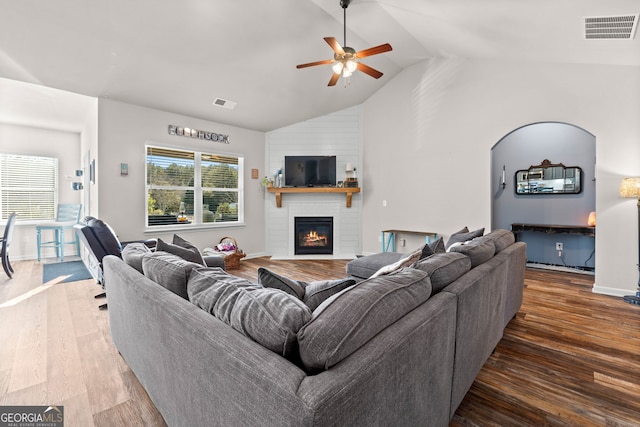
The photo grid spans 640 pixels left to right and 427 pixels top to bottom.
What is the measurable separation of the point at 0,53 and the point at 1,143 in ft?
11.2

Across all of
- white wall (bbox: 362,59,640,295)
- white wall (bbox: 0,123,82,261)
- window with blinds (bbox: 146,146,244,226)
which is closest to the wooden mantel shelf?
white wall (bbox: 362,59,640,295)

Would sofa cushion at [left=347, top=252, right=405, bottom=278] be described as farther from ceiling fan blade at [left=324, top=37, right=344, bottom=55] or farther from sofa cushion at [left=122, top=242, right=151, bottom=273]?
ceiling fan blade at [left=324, top=37, right=344, bottom=55]

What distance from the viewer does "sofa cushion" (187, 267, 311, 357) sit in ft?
2.91

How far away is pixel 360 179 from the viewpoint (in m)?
6.25

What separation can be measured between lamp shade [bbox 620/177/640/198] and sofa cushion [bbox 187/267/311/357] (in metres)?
4.38

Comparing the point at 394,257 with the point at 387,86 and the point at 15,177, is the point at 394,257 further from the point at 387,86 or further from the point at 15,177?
the point at 15,177

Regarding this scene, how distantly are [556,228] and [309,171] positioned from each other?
4452 mm

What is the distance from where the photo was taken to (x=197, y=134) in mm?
5273

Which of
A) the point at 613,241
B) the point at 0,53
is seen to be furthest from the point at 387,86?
the point at 0,53

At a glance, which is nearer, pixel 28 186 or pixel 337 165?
pixel 28 186

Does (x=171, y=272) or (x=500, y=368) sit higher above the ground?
(x=171, y=272)

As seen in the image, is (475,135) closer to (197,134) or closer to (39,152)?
(197,134)

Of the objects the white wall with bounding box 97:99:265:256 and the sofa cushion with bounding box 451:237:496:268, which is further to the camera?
the white wall with bounding box 97:99:265:256

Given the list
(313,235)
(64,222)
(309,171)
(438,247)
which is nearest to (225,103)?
(309,171)
